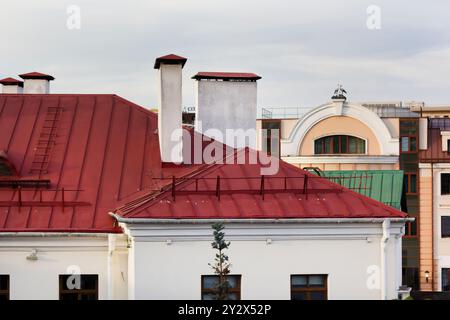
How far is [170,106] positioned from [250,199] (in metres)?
4.04

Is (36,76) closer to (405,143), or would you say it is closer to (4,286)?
(4,286)

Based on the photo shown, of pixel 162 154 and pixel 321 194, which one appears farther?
pixel 162 154

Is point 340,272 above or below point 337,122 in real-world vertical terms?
below

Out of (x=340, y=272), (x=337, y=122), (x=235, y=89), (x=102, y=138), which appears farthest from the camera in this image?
(x=337, y=122)

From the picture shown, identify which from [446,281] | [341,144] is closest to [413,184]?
[341,144]

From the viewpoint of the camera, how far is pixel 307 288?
73.3 ft

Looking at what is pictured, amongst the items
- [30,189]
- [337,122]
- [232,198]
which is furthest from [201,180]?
[337,122]

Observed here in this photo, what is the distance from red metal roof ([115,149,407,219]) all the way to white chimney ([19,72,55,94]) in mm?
9411

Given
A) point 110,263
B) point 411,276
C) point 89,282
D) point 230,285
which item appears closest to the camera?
point 230,285

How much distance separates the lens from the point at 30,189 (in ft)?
79.2

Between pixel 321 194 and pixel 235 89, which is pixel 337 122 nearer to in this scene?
pixel 235 89
